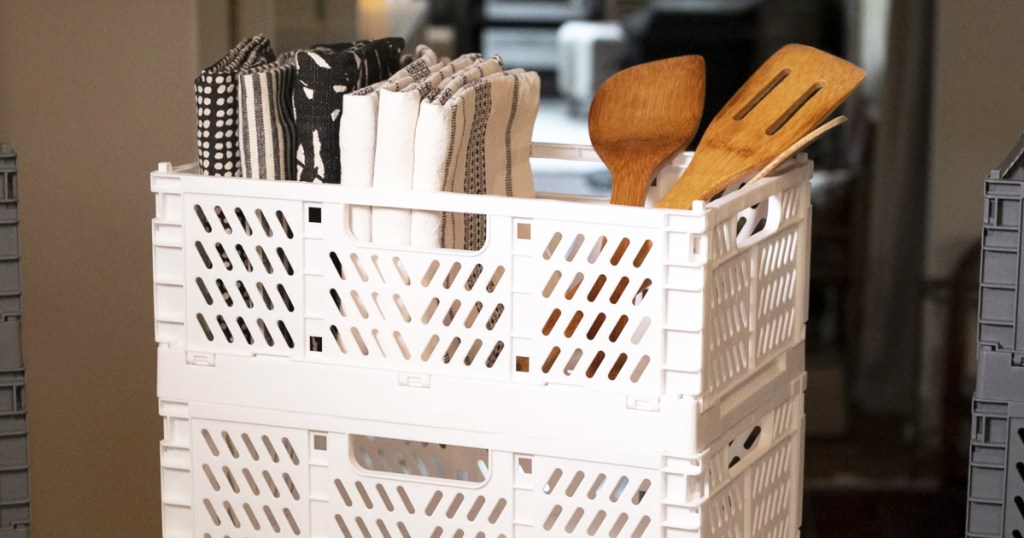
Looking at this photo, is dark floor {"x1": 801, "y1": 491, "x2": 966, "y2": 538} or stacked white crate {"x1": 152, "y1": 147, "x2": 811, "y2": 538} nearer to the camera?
stacked white crate {"x1": 152, "y1": 147, "x2": 811, "y2": 538}

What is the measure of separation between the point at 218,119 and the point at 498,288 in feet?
0.98

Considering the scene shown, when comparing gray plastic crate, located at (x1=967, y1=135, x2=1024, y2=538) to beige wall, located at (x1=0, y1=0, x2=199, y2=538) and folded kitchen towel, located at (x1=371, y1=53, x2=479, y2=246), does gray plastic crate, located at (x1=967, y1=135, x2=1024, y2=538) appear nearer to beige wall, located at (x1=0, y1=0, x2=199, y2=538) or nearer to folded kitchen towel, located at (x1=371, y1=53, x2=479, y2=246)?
folded kitchen towel, located at (x1=371, y1=53, x2=479, y2=246)

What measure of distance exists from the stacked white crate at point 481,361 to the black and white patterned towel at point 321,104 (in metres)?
0.05

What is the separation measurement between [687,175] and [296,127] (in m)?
0.34

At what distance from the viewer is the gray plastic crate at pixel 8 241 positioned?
1.10 m

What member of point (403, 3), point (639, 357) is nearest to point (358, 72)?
Answer: point (639, 357)

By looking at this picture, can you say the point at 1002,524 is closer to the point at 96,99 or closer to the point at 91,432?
the point at 91,432

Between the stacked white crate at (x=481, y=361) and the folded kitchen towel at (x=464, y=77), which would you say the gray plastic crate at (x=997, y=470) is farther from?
the folded kitchen towel at (x=464, y=77)

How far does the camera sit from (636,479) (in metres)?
1.01

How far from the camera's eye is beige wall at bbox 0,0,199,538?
1535 millimetres

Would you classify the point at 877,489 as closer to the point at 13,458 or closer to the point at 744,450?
the point at 744,450

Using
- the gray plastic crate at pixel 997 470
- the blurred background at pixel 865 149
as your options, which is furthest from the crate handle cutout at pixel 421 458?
the blurred background at pixel 865 149

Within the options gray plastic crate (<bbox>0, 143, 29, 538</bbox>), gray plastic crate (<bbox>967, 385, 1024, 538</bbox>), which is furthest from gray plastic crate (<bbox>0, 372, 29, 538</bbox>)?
gray plastic crate (<bbox>967, 385, 1024, 538</bbox>)

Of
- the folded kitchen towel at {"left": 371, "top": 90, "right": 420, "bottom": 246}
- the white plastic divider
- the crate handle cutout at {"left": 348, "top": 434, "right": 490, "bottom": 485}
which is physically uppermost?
the folded kitchen towel at {"left": 371, "top": 90, "right": 420, "bottom": 246}
